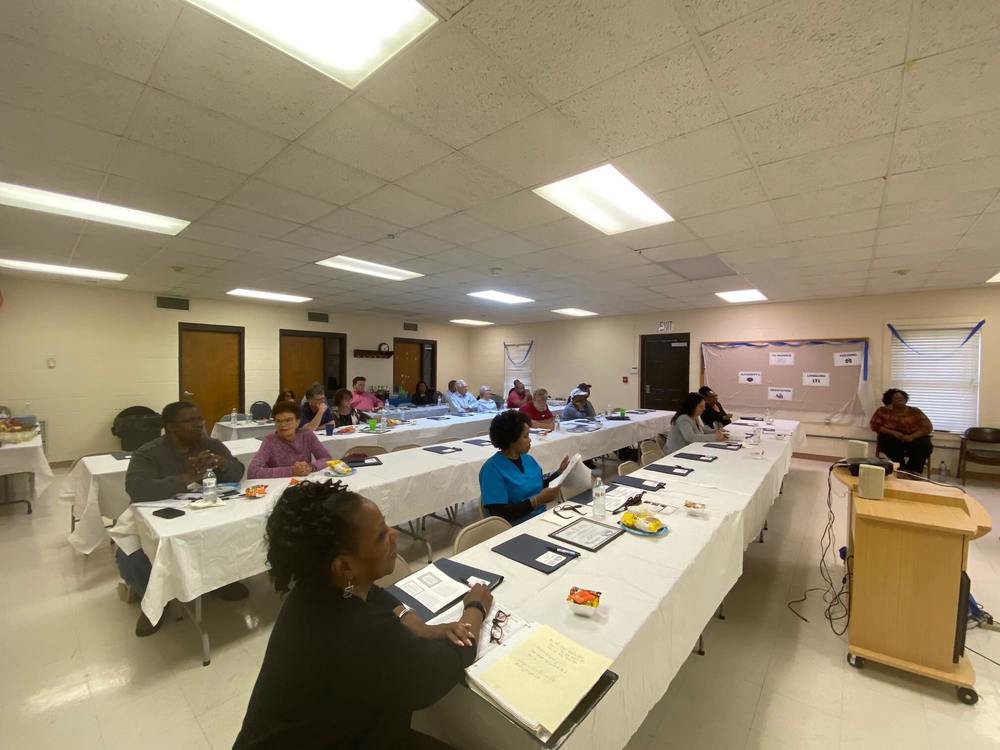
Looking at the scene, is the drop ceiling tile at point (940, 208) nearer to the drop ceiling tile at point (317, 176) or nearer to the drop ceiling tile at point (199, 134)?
the drop ceiling tile at point (317, 176)

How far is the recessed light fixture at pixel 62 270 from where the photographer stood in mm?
4645

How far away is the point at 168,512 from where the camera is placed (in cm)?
220

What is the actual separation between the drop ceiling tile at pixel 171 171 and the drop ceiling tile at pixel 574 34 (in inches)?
73.6

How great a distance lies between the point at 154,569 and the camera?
1955 millimetres

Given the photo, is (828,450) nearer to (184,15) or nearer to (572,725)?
(572,725)

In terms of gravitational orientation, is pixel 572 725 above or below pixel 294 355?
below

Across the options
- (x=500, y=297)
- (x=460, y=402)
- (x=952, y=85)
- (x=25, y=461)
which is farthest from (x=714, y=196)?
(x=25, y=461)

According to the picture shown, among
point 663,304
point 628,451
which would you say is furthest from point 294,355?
point 663,304

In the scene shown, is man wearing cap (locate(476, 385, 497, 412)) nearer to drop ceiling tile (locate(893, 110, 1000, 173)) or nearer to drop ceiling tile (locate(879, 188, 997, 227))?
drop ceiling tile (locate(879, 188, 997, 227))

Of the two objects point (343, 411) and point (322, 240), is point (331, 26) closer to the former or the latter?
point (322, 240)

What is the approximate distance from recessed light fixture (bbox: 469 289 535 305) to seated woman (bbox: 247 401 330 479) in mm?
3685

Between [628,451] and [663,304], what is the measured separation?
277 centimetres

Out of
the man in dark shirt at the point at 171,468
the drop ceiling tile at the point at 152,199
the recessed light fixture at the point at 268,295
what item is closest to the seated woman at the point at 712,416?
the man in dark shirt at the point at 171,468

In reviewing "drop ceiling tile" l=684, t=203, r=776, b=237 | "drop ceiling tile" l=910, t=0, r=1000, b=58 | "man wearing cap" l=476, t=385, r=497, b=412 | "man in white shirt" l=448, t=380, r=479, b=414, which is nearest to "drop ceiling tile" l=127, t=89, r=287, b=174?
"drop ceiling tile" l=910, t=0, r=1000, b=58
